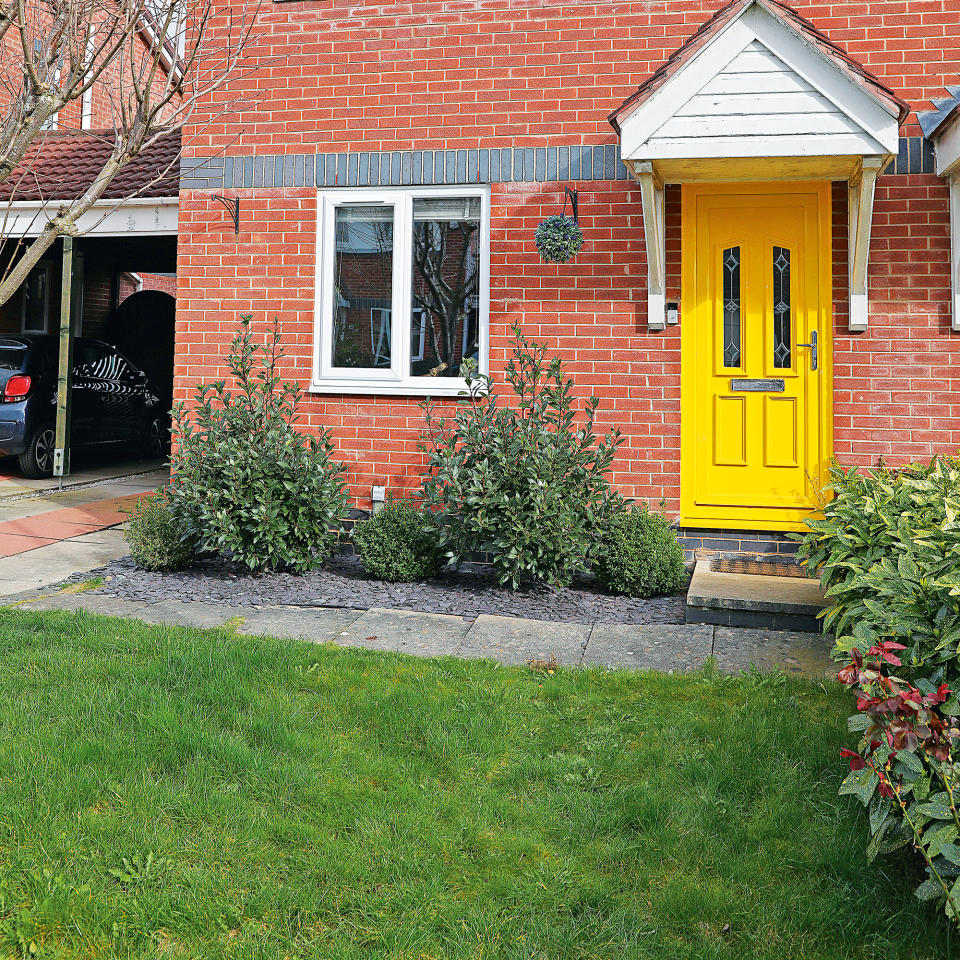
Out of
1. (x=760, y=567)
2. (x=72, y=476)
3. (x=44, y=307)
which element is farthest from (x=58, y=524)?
(x=44, y=307)

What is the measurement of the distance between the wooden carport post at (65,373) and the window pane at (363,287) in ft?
17.1

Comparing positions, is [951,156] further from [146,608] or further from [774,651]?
[146,608]

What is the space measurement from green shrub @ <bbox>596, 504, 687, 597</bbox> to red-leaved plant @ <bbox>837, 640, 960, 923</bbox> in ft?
11.5

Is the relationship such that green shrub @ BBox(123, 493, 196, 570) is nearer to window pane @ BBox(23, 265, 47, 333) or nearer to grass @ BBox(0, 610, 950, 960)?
grass @ BBox(0, 610, 950, 960)

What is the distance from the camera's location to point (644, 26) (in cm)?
718

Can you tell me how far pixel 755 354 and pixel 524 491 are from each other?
215 cm

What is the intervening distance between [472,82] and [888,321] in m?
3.63

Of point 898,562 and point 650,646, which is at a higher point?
point 898,562

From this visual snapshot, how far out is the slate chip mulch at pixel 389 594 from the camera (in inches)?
237

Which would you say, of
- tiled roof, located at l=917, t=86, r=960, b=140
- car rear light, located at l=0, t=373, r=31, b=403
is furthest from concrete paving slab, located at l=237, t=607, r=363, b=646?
car rear light, located at l=0, t=373, r=31, b=403

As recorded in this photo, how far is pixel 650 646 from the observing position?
5191mm

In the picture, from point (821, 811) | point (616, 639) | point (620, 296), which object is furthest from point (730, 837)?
point (620, 296)

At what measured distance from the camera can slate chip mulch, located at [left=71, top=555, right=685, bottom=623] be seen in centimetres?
602

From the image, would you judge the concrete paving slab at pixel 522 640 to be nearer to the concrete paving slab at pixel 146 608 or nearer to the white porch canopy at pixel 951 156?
the concrete paving slab at pixel 146 608
